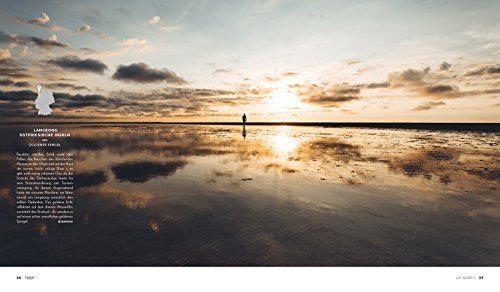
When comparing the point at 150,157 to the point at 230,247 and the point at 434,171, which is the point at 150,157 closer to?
the point at 230,247

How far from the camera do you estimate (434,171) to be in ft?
34.5

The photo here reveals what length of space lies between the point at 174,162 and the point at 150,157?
2131 millimetres

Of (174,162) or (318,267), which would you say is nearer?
(318,267)

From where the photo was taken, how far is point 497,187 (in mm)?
8258

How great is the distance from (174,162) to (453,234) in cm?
984

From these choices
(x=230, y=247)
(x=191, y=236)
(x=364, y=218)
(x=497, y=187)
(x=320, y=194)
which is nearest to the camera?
(x=230, y=247)

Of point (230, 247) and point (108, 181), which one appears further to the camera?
point (108, 181)

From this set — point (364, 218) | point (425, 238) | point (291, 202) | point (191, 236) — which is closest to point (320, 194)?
point (291, 202)

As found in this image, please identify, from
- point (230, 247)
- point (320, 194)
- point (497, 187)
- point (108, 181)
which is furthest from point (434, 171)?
point (108, 181)
